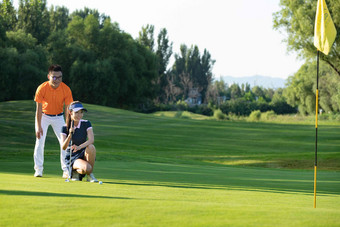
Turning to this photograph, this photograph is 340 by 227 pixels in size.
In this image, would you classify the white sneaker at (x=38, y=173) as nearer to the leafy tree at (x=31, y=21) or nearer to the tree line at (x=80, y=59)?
the tree line at (x=80, y=59)

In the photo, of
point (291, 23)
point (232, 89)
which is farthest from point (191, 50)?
point (291, 23)

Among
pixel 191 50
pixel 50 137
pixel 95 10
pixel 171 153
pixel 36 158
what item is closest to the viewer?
pixel 36 158

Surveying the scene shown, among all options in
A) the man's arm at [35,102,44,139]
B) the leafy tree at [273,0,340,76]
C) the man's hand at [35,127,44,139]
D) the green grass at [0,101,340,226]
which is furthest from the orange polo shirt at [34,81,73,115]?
the leafy tree at [273,0,340,76]

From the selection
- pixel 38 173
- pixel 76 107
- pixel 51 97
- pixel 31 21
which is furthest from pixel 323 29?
pixel 31 21

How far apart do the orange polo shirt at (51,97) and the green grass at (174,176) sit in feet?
4.68

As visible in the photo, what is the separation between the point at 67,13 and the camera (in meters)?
100

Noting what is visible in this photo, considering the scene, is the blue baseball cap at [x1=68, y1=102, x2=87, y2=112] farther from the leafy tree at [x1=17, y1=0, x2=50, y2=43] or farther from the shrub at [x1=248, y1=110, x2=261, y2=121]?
the leafy tree at [x1=17, y1=0, x2=50, y2=43]

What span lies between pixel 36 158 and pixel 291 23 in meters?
26.0

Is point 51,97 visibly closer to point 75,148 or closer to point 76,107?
point 76,107

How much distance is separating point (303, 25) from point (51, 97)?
23.9 m

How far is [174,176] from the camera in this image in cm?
1160

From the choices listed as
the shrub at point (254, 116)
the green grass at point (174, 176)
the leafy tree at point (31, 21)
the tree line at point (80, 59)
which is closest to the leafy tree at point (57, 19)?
the tree line at point (80, 59)

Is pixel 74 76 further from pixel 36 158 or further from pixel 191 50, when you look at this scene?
pixel 36 158

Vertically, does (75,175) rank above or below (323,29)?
below
